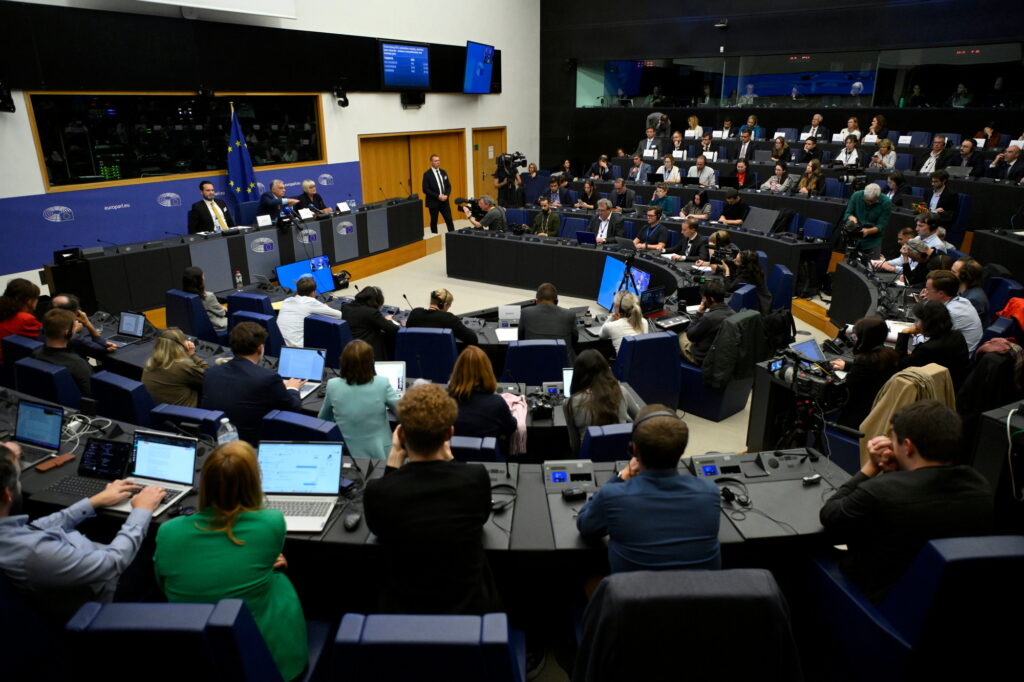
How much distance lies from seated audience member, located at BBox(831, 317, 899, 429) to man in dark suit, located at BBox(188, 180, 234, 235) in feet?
26.1

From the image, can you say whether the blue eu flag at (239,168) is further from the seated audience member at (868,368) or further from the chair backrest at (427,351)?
the seated audience member at (868,368)

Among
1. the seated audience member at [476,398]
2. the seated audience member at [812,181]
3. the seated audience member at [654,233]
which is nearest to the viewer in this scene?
the seated audience member at [476,398]

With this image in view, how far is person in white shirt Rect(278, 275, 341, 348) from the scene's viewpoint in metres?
5.83

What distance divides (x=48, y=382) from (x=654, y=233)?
708 cm

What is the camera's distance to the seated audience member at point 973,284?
5.05 m

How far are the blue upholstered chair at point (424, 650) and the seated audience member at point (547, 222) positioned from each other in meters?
8.86

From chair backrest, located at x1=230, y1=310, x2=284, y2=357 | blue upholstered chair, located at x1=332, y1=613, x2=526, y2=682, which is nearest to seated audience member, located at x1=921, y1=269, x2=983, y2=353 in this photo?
blue upholstered chair, located at x1=332, y1=613, x2=526, y2=682

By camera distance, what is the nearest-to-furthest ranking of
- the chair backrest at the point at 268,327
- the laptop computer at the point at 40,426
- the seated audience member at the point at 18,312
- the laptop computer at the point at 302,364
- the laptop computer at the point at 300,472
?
1. the laptop computer at the point at 300,472
2. the laptop computer at the point at 40,426
3. the laptop computer at the point at 302,364
4. the seated audience member at the point at 18,312
5. the chair backrest at the point at 268,327

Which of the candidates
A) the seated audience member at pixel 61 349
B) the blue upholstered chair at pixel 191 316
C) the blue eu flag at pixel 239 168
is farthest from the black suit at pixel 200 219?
the seated audience member at pixel 61 349

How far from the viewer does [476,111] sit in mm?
15125

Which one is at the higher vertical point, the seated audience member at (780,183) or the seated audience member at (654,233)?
the seated audience member at (780,183)

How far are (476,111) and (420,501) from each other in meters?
14.3

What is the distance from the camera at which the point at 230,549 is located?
7.14ft

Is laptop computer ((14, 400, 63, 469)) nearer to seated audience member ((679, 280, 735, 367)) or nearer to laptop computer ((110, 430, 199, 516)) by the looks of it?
laptop computer ((110, 430, 199, 516))
